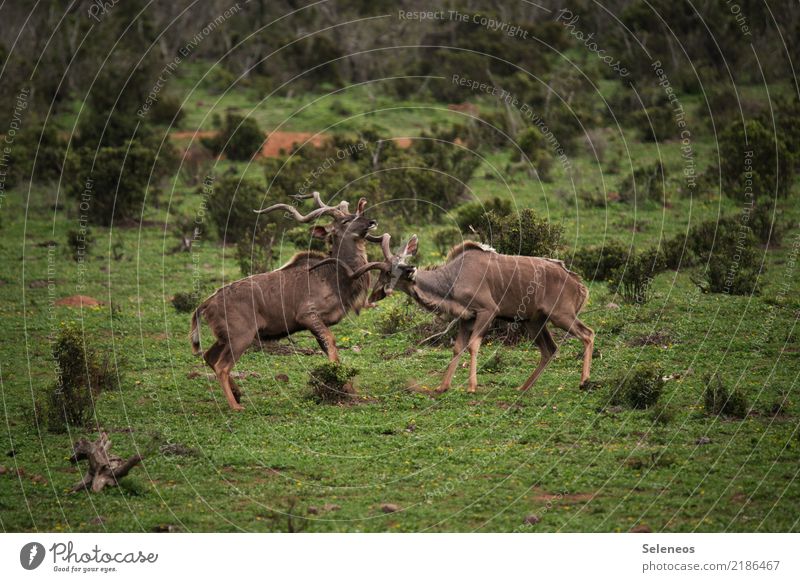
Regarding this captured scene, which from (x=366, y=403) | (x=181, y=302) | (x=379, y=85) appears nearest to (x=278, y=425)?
(x=366, y=403)

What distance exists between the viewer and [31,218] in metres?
35.9

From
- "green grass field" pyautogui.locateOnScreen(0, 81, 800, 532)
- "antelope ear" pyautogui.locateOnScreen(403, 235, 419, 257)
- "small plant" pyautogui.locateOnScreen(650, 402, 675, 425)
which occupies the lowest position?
"green grass field" pyautogui.locateOnScreen(0, 81, 800, 532)

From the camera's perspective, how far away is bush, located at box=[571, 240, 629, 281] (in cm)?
2620

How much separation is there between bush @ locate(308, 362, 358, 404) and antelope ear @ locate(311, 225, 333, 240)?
2.71 m

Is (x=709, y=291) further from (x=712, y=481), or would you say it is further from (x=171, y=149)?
(x=171, y=149)

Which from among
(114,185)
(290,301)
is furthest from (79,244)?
(290,301)

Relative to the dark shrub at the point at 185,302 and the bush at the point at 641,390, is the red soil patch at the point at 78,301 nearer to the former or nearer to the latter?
the dark shrub at the point at 185,302

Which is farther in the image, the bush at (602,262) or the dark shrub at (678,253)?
the dark shrub at (678,253)

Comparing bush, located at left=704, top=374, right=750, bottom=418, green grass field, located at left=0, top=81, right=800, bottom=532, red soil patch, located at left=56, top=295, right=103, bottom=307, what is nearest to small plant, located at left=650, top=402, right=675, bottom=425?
green grass field, located at left=0, top=81, right=800, bottom=532

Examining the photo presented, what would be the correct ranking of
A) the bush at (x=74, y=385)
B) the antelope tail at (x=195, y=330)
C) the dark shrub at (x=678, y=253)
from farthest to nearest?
the dark shrub at (x=678, y=253), the antelope tail at (x=195, y=330), the bush at (x=74, y=385)

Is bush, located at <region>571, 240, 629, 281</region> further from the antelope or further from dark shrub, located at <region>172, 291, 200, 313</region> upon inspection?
dark shrub, located at <region>172, 291, 200, 313</region>

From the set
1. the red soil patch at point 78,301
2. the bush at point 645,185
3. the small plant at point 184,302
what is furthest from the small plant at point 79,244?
the bush at point 645,185

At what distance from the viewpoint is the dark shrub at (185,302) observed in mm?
25453

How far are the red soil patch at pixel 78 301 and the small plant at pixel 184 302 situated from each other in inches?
80.4
